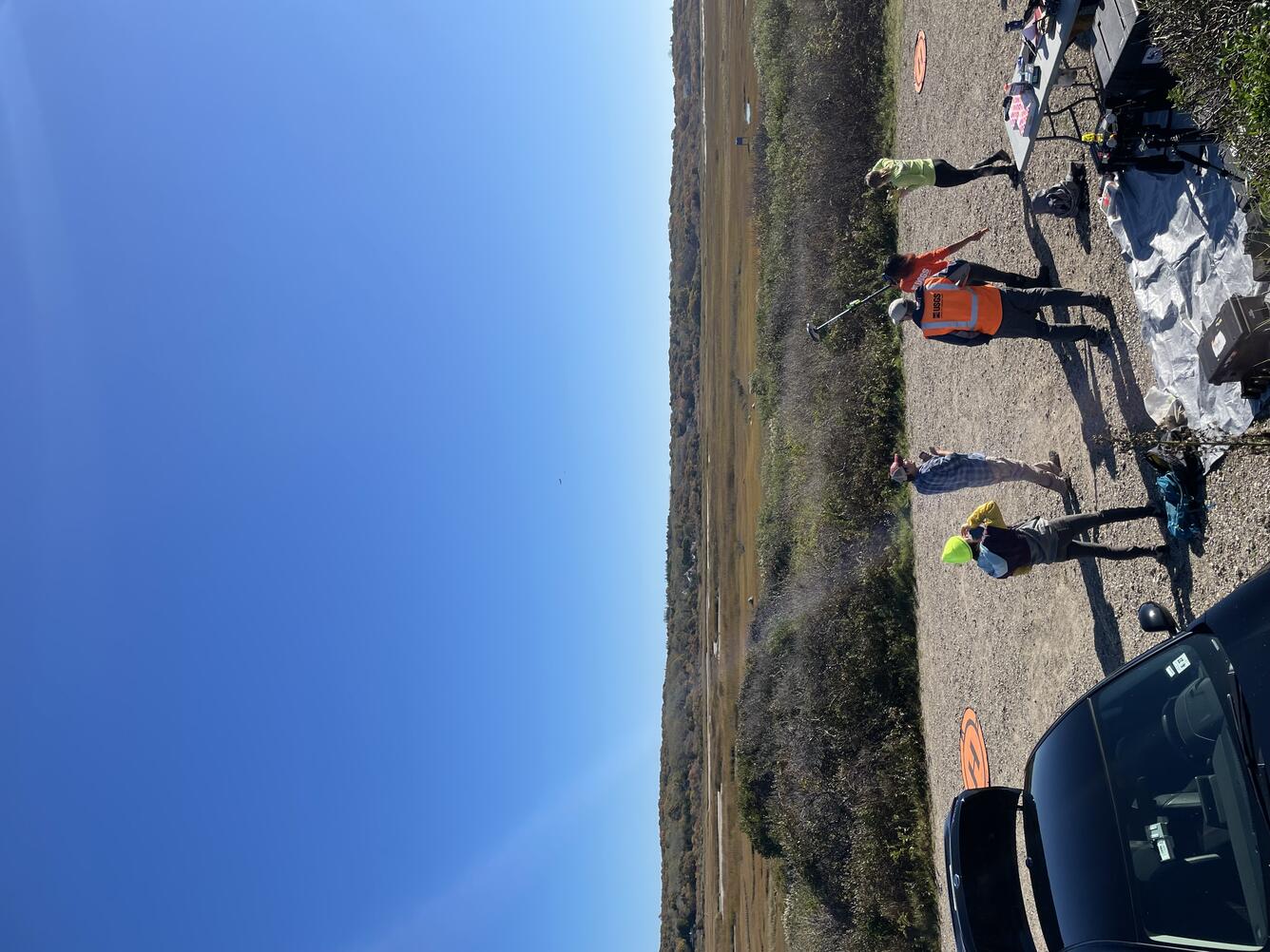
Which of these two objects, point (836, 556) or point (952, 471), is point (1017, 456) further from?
point (836, 556)

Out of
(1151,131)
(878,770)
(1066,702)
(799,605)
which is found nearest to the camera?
(1151,131)

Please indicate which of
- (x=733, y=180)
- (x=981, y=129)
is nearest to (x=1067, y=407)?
(x=981, y=129)

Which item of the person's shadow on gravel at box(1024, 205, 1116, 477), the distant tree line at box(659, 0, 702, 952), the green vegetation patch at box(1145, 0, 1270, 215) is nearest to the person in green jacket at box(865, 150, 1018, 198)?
the person's shadow on gravel at box(1024, 205, 1116, 477)

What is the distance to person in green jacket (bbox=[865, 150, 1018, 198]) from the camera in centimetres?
1077

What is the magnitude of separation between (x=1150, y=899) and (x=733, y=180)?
35169 millimetres

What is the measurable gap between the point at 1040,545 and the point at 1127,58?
417cm

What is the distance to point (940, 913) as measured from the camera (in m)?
11.5

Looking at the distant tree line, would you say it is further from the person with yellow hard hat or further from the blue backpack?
the blue backpack

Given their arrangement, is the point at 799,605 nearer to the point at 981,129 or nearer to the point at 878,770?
the point at 878,770

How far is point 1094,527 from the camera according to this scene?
7.70 metres

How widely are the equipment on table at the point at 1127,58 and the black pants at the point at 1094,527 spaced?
353 centimetres

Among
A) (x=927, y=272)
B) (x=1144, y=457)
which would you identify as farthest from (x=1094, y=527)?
(x=927, y=272)

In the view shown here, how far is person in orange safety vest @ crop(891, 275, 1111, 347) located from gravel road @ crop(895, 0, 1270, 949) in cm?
38

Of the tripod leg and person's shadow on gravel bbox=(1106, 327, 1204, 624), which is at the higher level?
the tripod leg
